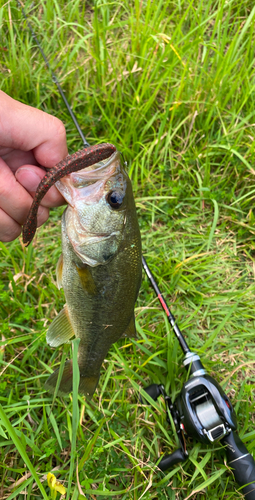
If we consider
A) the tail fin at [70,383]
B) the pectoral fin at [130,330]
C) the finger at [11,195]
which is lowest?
the tail fin at [70,383]

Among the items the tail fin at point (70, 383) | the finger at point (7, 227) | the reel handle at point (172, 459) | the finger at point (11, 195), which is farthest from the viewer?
the reel handle at point (172, 459)

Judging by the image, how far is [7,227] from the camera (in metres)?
1.98

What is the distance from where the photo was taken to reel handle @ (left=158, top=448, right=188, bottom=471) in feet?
7.43

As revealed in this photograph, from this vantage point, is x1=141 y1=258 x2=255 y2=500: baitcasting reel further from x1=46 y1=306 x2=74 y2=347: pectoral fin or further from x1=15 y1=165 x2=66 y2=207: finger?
x1=15 y1=165 x2=66 y2=207: finger

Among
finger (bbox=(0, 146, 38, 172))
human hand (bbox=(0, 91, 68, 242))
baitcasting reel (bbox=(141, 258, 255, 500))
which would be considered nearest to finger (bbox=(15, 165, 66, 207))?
human hand (bbox=(0, 91, 68, 242))

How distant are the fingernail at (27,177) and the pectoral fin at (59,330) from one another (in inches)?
→ 30.6

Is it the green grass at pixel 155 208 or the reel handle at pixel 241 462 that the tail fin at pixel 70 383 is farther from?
the reel handle at pixel 241 462

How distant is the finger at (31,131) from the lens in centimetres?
172

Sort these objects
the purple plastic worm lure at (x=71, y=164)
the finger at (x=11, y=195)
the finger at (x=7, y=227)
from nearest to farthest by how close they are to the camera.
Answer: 1. the purple plastic worm lure at (x=71, y=164)
2. the finger at (x=11, y=195)
3. the finger at (x=7, y=227)

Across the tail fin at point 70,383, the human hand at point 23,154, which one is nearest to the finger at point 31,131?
the human hand at point 23,154

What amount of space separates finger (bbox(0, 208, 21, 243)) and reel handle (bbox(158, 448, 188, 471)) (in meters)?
1.88

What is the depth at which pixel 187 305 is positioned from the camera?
305 centimetres

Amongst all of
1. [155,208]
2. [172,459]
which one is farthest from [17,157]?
[172,459]

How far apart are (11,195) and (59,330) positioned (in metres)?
0.87
